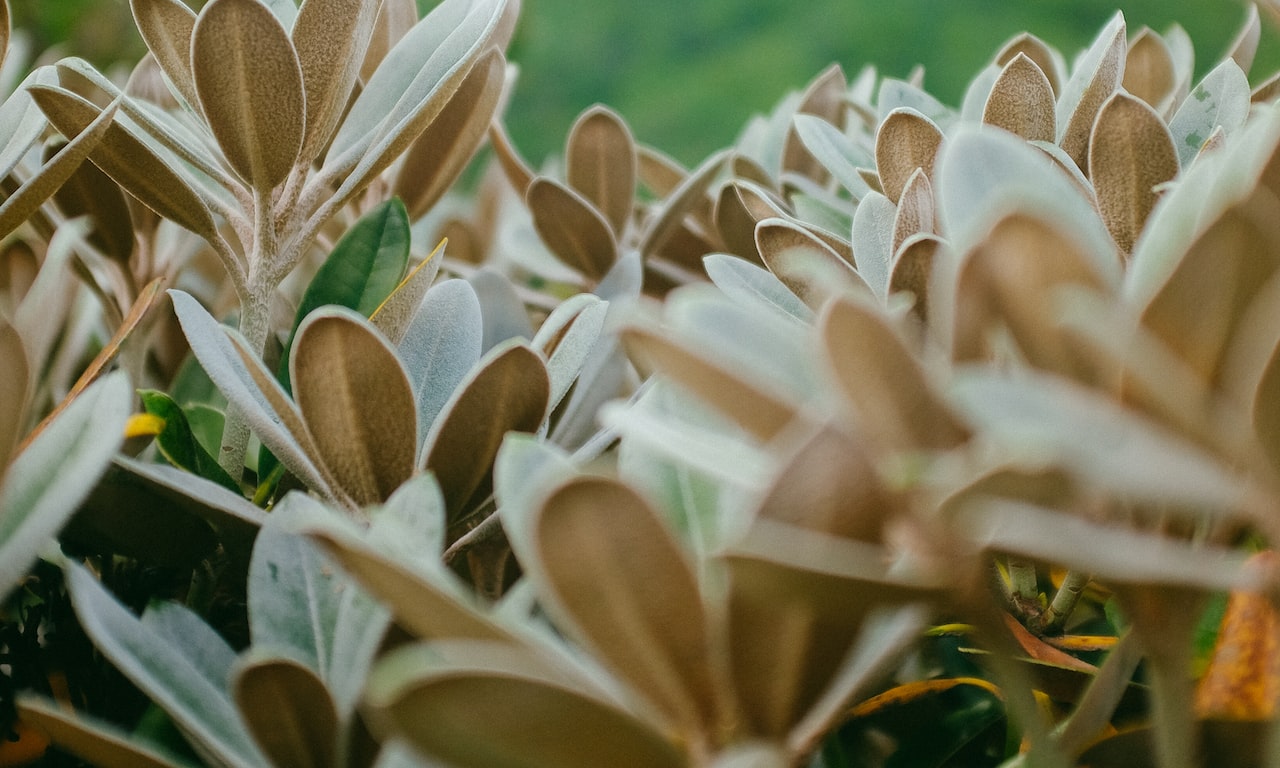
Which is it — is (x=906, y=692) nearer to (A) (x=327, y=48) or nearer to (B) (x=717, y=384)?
(B) (x=717, y=384)

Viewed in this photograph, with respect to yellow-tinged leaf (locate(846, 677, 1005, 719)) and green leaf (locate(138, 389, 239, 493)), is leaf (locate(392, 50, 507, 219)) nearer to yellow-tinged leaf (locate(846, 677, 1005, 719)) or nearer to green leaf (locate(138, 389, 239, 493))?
green leaf (locate(138, 389, 239, 493))

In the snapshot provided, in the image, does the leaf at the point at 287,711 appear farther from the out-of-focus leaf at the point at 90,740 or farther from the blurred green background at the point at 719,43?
the blurred green background at the point at 719,43

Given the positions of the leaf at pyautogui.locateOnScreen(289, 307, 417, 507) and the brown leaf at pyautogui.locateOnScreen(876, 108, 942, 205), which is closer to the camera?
the leaf at pyautogui.locateOnScreen(289, 307, 417, 507)

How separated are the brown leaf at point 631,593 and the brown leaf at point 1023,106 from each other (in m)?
0.37

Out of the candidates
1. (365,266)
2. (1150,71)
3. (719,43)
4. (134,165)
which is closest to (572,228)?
(365,266)

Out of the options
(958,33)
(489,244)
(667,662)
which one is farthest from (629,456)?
(958,33)

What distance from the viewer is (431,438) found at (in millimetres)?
426

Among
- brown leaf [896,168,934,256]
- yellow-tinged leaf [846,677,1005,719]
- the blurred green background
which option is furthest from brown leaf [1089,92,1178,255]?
the blurred green background

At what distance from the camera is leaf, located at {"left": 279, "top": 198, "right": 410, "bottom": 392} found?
1.85 ft

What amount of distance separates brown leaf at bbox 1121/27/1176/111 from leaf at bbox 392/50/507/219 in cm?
44

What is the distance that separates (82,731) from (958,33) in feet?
8.23

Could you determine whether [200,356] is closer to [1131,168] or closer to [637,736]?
[637,736]

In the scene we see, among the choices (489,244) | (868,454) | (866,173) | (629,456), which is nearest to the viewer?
(868,454)

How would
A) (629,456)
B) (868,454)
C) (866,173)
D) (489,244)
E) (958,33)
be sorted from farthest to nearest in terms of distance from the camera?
(958,33)
(489,244)
(866,173)
(629,456)
(868,454)
